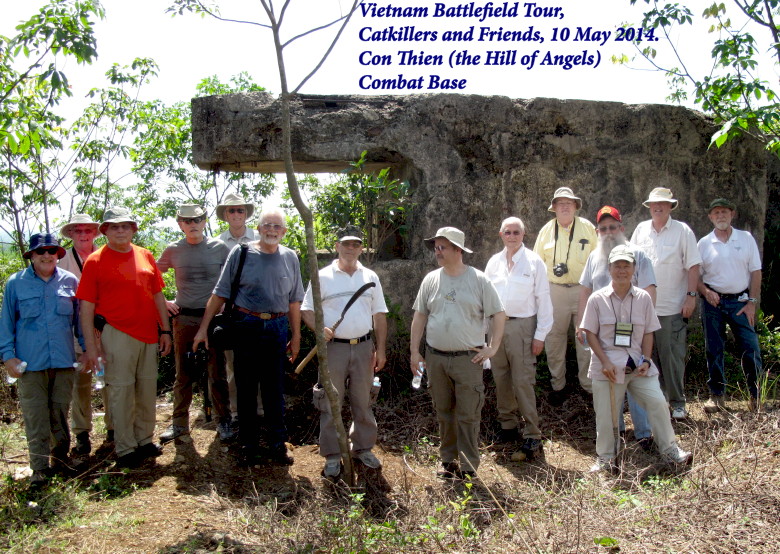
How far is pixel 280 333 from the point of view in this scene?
465 centimetres

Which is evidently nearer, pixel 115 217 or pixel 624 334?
pixel 624 334

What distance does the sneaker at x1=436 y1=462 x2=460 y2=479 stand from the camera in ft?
14.9

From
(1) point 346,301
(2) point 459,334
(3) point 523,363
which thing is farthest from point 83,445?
(3) point 523,363

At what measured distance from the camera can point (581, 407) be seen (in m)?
5.90

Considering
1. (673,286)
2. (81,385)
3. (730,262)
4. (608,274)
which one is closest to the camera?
(608,274)

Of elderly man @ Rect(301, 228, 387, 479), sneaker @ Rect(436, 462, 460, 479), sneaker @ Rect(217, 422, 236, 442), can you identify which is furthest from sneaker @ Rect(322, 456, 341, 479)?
sneaker @ Rect(217, 422, 236, 442)

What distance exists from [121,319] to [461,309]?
2356 millimetres

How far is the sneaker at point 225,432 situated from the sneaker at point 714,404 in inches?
157

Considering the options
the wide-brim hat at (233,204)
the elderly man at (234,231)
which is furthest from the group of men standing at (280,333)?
the wide-brim hat at (233,204)

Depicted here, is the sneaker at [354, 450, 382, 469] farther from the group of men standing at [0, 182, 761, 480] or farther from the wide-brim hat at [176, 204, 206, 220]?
the wide-brim hat at [176, 204, 206, 220]

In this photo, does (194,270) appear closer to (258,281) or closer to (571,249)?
(258,281)

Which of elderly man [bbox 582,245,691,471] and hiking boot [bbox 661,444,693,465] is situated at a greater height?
elderly man [bbox 582,245,691,471]

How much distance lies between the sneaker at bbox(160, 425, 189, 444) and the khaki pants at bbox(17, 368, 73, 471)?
29.0 inches

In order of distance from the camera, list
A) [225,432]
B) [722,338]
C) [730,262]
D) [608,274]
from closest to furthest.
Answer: [608,274] < [225,432] < [730,262] < [722,338]
